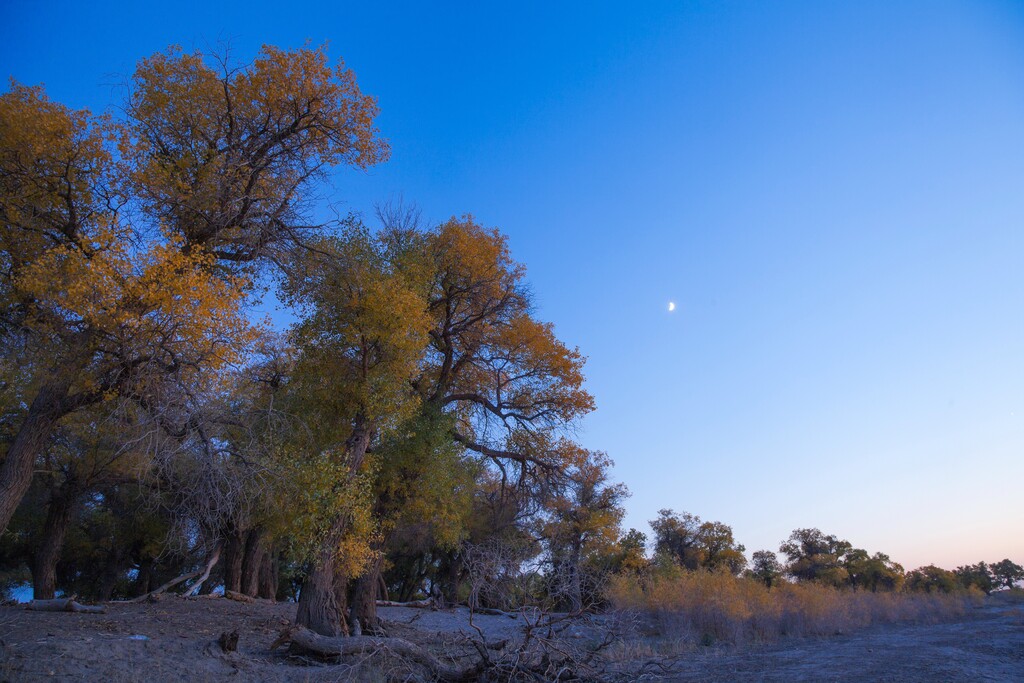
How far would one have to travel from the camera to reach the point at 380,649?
31.1 ft

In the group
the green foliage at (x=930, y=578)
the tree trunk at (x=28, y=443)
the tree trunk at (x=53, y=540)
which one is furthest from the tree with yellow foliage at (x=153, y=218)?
the green foliage at (x=930, y=578)

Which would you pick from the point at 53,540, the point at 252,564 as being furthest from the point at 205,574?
the point at 53,540

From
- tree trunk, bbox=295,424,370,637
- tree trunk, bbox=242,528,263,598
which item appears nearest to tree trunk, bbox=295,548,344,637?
tree trunk, bbox=295,424,370,637

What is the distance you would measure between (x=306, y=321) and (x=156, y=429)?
468 centimetres

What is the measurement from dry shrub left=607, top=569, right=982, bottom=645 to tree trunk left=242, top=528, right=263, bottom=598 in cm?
1263

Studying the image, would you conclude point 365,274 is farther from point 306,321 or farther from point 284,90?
point 284,90

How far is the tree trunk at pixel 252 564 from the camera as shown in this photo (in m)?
21.3

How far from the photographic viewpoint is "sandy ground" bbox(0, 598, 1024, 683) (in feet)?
26.2

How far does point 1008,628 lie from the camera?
17625 millimetres

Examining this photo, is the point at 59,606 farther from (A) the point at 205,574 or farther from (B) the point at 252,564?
(B) the point at 252,564

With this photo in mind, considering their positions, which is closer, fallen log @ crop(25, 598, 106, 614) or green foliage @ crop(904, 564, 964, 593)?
fallen log @ crop(25, 598, 106, 614)

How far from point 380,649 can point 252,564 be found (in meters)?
14.9

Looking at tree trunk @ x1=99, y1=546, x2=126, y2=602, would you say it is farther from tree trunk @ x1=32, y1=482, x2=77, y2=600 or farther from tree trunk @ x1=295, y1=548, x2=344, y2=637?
tree trunk @ x1=295, y1=548, x2=344, y2=637

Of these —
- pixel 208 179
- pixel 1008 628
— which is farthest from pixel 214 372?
pixel 1008 628
